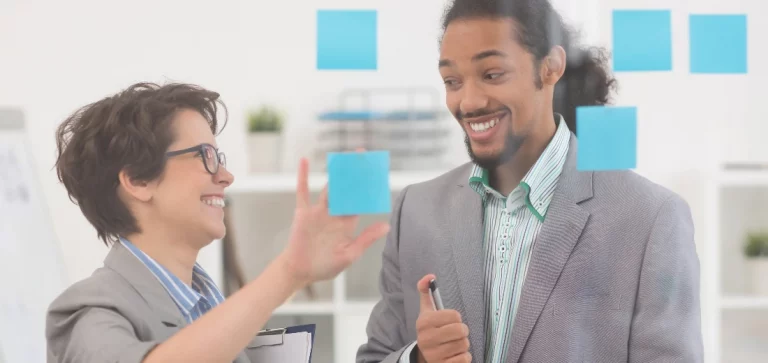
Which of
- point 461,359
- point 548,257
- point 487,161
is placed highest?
point 487,161

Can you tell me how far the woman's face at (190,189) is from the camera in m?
0.75

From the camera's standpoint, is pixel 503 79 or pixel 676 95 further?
pixel 676 95

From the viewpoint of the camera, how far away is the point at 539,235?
760mm

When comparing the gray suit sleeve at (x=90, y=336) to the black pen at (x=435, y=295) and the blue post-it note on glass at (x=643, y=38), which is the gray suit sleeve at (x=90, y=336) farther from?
the blue post-it note on glass at (x=643, y=38)

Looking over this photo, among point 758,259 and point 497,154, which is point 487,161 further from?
point 758,259

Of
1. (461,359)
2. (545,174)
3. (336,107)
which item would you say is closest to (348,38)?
(336,107)

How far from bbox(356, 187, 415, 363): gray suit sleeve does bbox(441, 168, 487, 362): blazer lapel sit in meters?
0.06

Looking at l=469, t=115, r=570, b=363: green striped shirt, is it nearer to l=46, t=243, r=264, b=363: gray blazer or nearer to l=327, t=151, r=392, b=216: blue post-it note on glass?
l=327, t=151, r=392, b=216: blue post-it note on glass

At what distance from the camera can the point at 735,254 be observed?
3.17 ft

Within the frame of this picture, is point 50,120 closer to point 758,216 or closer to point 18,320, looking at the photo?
point 18,320

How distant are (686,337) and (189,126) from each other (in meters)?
0.56

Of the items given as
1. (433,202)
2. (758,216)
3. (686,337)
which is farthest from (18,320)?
(758,216)

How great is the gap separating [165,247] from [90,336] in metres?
0.13

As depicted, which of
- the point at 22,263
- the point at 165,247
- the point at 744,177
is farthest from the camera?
the point at 22,263
